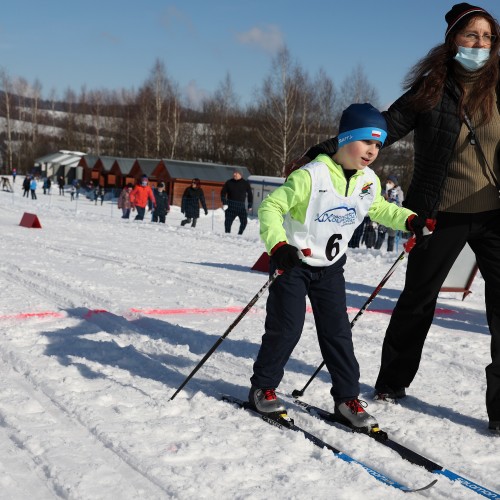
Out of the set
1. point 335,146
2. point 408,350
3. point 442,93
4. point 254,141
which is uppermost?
point 254,141

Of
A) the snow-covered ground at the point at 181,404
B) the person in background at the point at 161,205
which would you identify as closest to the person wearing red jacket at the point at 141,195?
the person in background at the point at 161,205

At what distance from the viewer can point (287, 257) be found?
2.91 m

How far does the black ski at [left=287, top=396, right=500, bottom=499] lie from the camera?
8.42 ft

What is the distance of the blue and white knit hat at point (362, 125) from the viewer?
3100mm

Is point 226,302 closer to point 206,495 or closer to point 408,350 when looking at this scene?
point 408,350

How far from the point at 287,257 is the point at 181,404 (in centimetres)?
97

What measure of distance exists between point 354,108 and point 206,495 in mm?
1807

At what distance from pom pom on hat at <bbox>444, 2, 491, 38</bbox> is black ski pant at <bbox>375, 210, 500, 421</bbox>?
0.90 m

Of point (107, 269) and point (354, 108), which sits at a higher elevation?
point (354, 108)

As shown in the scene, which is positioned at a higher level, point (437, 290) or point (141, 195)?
point (141, 195)

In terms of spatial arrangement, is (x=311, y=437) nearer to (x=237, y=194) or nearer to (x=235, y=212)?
(x=237, y=194)

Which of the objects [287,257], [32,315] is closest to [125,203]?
[32,315]

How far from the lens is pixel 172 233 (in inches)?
577

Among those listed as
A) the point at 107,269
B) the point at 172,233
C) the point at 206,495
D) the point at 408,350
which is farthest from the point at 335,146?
the point at 172,233
